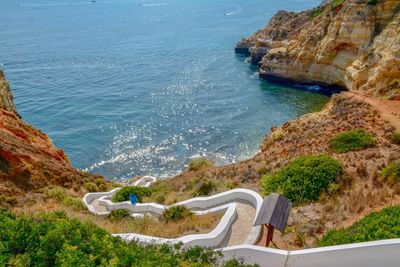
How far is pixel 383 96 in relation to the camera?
31.6 meters

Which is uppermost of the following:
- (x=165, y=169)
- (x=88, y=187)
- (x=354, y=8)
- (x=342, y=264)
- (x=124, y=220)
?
(x=354, y=8)

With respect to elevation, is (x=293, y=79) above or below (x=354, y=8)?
below

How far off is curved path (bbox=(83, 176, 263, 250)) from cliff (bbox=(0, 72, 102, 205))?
8.40 ft

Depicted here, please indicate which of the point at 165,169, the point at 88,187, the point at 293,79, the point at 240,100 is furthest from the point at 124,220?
the point at 293,79

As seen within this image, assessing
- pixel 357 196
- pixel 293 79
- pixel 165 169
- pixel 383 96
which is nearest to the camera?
pixel 357 196

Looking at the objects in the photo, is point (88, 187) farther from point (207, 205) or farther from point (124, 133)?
point (124, 133)

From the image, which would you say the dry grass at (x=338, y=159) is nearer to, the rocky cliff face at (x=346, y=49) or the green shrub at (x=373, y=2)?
the rocky cliff face at (x=346, y=49)

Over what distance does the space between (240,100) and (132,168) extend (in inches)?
758

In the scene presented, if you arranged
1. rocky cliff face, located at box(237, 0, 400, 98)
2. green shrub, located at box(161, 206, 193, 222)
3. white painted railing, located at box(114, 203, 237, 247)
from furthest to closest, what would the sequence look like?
rocky cliff face, located at box(237, 0, 400, 98) < green shrub, located at box(161, 206, 193, 222) < white painted railing, located at box(114, 203, 237, 247)

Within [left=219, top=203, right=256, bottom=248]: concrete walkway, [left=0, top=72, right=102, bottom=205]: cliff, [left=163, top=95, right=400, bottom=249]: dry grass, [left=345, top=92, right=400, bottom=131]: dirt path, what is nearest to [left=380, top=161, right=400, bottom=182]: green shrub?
[left=163, top=95, right=400, bottom=249]: dry grass

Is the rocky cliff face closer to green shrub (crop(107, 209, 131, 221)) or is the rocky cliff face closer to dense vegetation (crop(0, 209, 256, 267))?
green shrub (crop(107, 209, 131, 221))

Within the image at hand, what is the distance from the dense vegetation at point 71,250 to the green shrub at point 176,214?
5942mm

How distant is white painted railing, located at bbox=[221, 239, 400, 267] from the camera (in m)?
9.41

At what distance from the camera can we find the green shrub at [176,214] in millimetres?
16359
